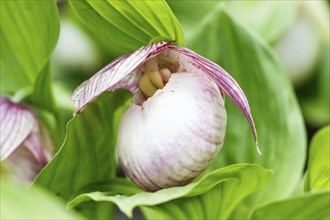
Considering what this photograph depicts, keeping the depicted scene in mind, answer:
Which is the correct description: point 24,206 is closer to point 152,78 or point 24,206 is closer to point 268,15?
point 152,78

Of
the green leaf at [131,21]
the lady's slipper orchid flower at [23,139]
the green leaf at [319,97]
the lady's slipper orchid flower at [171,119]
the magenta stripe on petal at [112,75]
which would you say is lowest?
the green leaf at [319,97]

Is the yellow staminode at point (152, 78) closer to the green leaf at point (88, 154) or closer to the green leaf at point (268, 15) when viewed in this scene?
the green leaf at point (88, 154)

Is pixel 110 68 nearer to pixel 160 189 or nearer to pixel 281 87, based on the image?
pixel 160 189

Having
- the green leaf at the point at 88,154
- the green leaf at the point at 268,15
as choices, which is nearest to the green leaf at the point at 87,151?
the green leaf at the point at 88,154

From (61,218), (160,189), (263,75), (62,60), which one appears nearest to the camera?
(61,218)

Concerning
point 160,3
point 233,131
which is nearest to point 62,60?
point 233,131

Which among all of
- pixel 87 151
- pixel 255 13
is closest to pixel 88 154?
pixel 87 151
